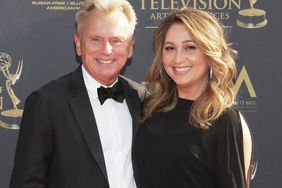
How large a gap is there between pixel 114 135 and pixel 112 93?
225 mm

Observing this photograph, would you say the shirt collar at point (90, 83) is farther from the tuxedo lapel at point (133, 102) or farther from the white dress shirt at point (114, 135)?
the tuxedo lapel at point (133, 102)

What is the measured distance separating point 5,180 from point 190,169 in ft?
4.61

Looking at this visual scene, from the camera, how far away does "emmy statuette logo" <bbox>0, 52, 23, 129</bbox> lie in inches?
118

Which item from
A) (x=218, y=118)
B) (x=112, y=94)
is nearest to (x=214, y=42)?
(x=218, y=118)

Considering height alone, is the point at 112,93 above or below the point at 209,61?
below

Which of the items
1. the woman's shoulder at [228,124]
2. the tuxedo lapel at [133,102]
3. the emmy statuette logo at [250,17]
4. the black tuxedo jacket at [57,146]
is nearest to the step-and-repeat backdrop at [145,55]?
the emmy statuette logo at [250,17]

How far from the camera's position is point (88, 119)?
2.28 m

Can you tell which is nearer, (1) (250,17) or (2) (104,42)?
(2) (104,42)

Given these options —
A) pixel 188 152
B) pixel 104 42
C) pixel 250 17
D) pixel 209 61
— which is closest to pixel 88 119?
pixel 104 42

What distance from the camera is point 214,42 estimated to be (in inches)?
91.7

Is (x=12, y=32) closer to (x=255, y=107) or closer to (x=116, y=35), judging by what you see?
(x=116, y=35)

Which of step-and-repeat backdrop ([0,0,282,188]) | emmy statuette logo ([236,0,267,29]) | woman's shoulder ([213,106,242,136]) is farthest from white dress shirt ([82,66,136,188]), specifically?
emmy statuette logo ([236,0,267,29])

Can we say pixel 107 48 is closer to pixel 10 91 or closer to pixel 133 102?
pixel 133 102

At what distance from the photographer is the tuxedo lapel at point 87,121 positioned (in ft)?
7.31
